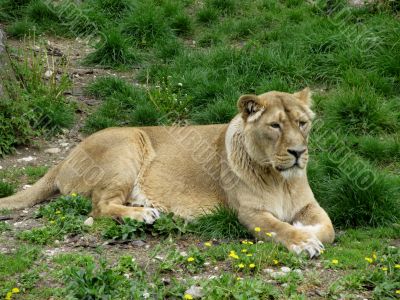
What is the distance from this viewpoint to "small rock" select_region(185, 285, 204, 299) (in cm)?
490

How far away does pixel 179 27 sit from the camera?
11.4 metres

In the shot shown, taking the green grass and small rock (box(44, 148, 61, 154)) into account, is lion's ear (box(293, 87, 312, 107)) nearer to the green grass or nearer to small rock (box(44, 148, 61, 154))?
the green grass

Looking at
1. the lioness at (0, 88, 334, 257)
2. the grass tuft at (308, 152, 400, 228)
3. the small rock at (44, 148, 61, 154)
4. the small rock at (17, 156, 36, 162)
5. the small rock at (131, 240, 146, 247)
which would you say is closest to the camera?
the small rock at (131, 240, 146, 247)

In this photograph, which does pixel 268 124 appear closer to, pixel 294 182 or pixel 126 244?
pixel 294 182

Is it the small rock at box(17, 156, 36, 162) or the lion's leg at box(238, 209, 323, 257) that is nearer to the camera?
the lion's leg at box(238, 209, 323, 257)

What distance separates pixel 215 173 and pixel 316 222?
1115 mm

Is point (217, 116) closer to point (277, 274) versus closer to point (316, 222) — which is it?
point (316, 222)

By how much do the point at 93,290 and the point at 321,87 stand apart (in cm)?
565

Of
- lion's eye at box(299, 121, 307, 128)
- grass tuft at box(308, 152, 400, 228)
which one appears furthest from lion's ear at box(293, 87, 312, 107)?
grass tuft at box(308, 152, 400, 228)

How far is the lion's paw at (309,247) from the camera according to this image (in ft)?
18.9

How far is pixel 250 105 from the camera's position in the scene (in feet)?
21.0

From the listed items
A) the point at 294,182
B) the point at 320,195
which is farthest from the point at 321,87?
the point at 294,182

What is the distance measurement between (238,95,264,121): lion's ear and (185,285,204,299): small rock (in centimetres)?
193

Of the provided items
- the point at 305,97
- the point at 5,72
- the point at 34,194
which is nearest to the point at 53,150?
the point at 5,72
